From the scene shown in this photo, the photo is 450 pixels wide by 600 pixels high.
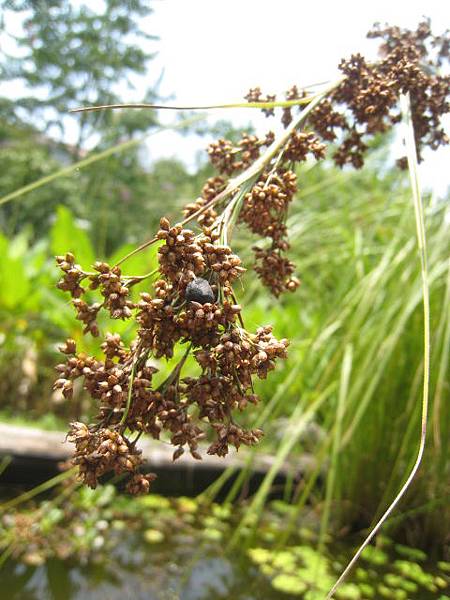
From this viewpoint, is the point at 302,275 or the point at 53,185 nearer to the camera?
Result: the point at 302,275

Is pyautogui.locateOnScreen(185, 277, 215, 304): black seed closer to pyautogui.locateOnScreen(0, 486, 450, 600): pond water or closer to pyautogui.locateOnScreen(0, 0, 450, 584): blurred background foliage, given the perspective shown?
pyautogui.locateOnScreen(0, 0, 450, 584): blurred background foliage

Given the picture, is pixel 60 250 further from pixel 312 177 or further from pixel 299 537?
pixel 299 537

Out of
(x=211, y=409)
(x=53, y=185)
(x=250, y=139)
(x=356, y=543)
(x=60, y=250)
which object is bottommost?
(x=356, y=543)

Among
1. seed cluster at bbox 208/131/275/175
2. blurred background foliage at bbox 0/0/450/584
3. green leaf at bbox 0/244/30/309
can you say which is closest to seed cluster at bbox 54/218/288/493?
seed cluster at bbox 208/131/275/175

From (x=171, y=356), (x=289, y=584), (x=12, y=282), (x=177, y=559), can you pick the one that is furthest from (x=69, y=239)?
(x=171, y=356)

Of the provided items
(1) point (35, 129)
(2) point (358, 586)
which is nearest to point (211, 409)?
(2) point (358, 586)

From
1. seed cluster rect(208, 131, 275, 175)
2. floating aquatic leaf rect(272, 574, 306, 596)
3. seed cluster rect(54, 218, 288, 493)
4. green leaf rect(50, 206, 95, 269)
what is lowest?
floating aquatic leaf rect(272, 574, 306, 596)
